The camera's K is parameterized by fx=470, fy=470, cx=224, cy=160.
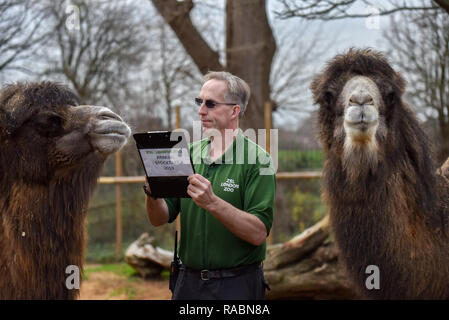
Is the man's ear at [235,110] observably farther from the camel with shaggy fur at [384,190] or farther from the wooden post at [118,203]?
the wooden post at [118,203]

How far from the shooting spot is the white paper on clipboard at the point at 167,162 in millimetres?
2648

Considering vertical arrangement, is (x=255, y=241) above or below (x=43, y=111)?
below

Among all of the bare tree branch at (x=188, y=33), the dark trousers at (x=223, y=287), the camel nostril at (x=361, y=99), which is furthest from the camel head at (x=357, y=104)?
the bare tree branch at (x=188, y=33)

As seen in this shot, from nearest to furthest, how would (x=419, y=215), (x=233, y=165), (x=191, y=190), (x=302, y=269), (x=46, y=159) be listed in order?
(x=191, y=190)
(x=233, y=165)
(x=46, y=159)
(x=419, y=215)
(x=302, y=269)

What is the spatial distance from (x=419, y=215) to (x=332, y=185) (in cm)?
67

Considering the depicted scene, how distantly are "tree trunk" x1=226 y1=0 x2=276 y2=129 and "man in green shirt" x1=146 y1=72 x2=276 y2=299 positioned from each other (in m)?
5.59

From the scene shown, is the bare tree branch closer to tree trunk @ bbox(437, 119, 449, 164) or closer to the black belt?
tree trunk @ bbox(437, 119, 449, 164)

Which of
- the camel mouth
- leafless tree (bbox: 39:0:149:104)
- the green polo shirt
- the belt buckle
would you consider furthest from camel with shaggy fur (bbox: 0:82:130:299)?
leafless tree (bbox: 39:0:149:104)

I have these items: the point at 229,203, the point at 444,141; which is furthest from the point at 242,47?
the point at 229,203

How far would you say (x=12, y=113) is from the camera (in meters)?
3.12

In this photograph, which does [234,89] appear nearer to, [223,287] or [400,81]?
[223,287]

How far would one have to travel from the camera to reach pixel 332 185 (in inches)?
146
